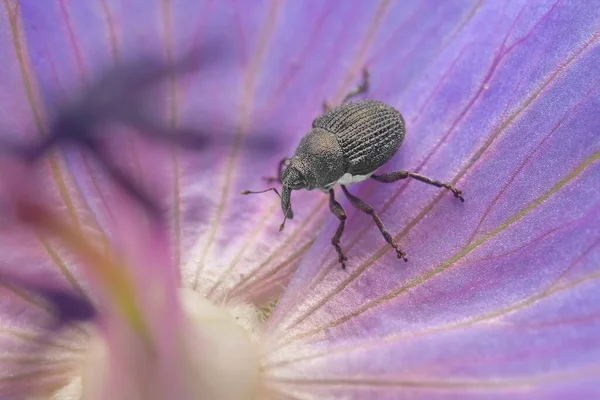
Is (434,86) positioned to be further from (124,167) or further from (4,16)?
(4,16)

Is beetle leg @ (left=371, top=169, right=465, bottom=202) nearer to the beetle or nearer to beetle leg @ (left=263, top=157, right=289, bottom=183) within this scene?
the beetle

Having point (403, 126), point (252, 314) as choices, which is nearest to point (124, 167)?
point (252, 314)

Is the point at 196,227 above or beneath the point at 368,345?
beneath

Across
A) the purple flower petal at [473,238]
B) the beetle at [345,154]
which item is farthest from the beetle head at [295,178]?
the purple flower petal at [473,238]

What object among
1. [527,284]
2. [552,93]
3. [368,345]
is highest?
[552,93]

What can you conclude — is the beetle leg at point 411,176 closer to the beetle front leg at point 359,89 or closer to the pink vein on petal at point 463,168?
the pink vein on petal at point 463,168

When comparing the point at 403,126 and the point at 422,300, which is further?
the point at 403,126

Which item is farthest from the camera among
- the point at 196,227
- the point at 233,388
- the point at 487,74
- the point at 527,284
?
the point at 196,227
